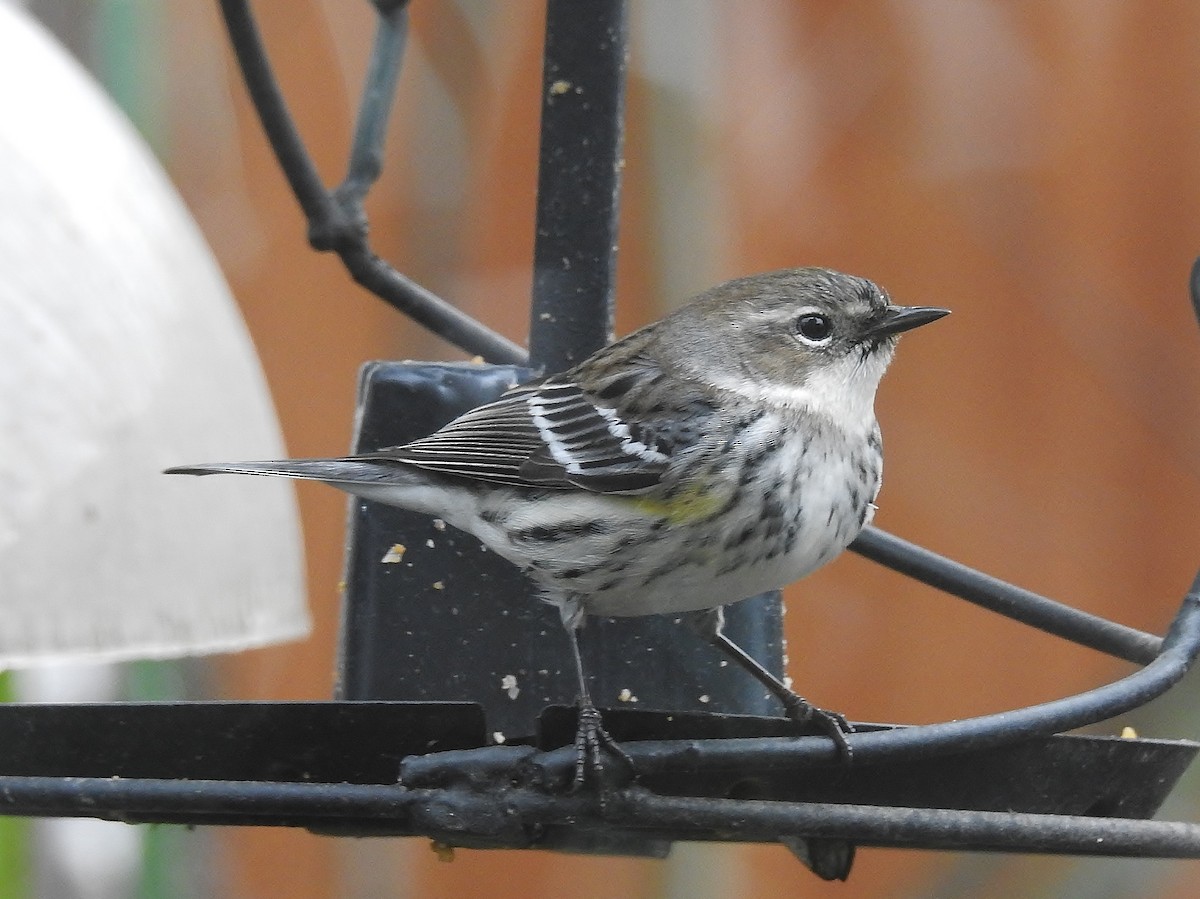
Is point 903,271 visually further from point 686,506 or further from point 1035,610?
point 686,506

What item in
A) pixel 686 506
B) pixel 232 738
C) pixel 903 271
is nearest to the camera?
pixel 232 738

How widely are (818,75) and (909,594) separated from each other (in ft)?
4.22

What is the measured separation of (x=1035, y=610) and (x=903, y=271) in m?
1.71

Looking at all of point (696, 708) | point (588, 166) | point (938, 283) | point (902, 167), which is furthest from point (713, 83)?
point (696, 708)

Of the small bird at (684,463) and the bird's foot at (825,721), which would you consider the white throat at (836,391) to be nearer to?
the small bird at (684,463)

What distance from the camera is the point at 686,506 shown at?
2.06m

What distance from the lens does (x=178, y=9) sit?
4.33 meters

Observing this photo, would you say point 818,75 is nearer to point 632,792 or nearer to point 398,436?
point 398,436

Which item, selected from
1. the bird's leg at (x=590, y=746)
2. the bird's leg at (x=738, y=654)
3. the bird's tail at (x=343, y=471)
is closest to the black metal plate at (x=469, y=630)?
the bird's leg at (x=738, y=654)

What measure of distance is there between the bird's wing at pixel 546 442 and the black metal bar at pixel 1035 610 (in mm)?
426

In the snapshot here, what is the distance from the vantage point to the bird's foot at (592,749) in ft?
4.86

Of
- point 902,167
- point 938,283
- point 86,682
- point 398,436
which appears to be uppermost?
point 902,167

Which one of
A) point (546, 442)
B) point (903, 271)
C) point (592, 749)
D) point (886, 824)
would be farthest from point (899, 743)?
point (903, 271)

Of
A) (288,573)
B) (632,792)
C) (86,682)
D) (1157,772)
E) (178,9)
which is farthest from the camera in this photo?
(178,9)
